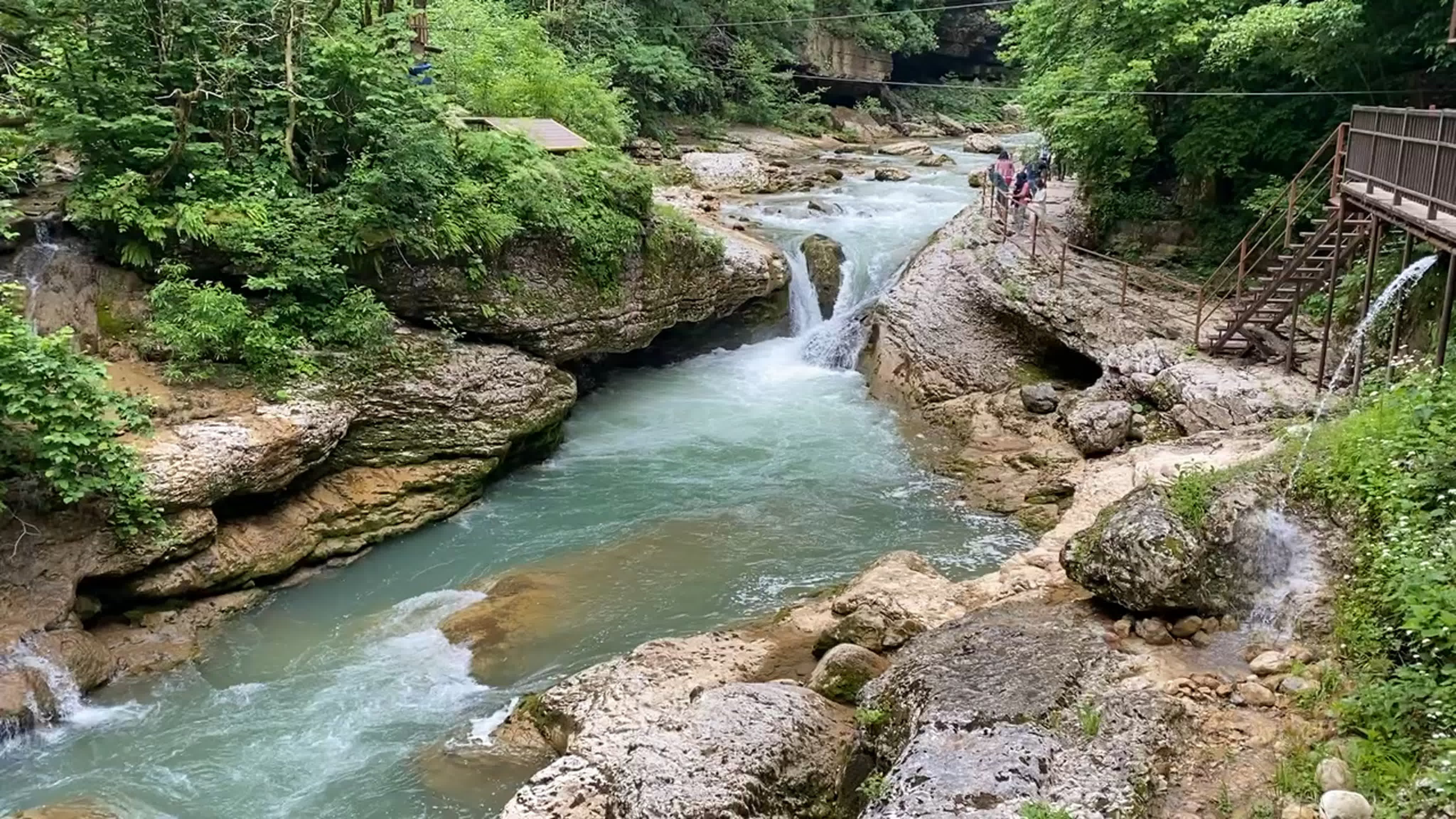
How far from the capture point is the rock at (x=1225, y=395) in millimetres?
13852

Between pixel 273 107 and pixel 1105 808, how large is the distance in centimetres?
1373

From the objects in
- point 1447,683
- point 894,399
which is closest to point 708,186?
point 894,399

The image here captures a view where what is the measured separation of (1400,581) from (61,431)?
38.6 ft

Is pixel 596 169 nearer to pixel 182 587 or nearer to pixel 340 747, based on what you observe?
pixel 182 587

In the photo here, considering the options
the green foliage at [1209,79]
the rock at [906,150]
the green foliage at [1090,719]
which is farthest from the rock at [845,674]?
the rock at [906,150]

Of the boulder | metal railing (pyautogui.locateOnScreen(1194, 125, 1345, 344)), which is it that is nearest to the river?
the boulder

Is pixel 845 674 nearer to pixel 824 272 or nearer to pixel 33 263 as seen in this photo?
pixel 33 263

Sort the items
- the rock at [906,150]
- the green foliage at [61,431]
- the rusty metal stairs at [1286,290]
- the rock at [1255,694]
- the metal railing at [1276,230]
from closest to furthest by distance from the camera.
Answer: the rock at [1255,694] < the green foliage at [61,431] < the rusty metal stairs at [1286,290] < the metal railing at [1276,230] < the rock at [906,150]

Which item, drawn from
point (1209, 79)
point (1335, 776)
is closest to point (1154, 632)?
point (1335, 776)

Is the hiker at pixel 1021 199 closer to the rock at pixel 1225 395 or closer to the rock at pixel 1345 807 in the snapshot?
the rock at pixel 1225 395

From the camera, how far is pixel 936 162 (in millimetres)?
34875

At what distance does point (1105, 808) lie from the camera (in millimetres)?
6051

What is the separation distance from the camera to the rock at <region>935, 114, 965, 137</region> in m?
45.4

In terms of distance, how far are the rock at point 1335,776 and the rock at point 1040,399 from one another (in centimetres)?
1066
